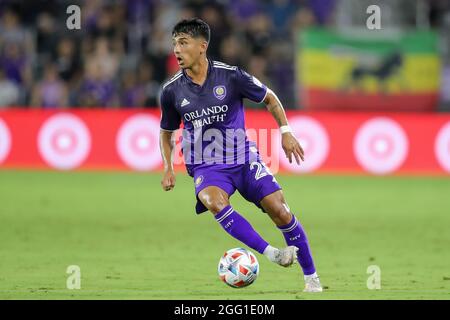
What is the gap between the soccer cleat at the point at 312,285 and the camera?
25.6 feet

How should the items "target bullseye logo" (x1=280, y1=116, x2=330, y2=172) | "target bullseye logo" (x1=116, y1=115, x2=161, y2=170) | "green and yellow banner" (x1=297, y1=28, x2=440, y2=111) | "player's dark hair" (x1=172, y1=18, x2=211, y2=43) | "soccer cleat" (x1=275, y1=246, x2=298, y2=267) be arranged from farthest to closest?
"green and yellow banner" (x1=297, y1=28, x2=440, y2=111) → "target bullseye logo" (x1=116, y1=115, x2=161, y2=170) → "target bullseye logo" (x1=280, y1=116, x2=330, y2=172) → "player's dark hair" (x1=172, y1=18, x2=211, y2=43) → "soccer cleat" (x1=275, y1=246, x2=298, y2=267)

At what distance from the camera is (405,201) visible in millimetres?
14898

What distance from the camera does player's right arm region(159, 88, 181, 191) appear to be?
8086mm

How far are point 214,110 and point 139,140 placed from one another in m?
9.92

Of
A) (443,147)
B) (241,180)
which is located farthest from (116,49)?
(241,180)

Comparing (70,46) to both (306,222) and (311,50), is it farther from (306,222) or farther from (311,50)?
(306,222)

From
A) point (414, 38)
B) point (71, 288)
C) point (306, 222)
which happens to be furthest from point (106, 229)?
point (414, 38)

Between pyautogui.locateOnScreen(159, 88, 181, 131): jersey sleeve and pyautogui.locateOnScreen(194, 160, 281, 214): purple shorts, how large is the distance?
1.68ft

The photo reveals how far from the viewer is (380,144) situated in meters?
17.7

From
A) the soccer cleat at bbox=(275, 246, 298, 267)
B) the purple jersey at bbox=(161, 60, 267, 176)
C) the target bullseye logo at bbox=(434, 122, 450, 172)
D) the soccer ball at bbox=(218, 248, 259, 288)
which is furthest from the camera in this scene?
the target bullseye logo at bbox=(434, 122, 450, 172)

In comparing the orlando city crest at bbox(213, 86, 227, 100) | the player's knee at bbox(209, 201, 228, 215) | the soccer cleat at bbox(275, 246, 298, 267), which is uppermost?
the orlando city crest at bbox(213, 86, 227, 100)

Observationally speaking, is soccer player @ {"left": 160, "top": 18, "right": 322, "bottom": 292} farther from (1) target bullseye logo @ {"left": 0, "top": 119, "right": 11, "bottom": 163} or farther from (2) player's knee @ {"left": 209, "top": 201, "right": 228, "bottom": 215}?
(1) target bullseye logo @ {"left": 0, "top": 119, "right": 11, "bottom": 163}

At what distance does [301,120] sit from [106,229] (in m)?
6.60

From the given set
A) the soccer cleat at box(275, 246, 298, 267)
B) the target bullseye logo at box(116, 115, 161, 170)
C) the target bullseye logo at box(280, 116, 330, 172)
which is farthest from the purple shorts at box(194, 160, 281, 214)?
the target bullseye logo at box(116, 115, 161, 170)
